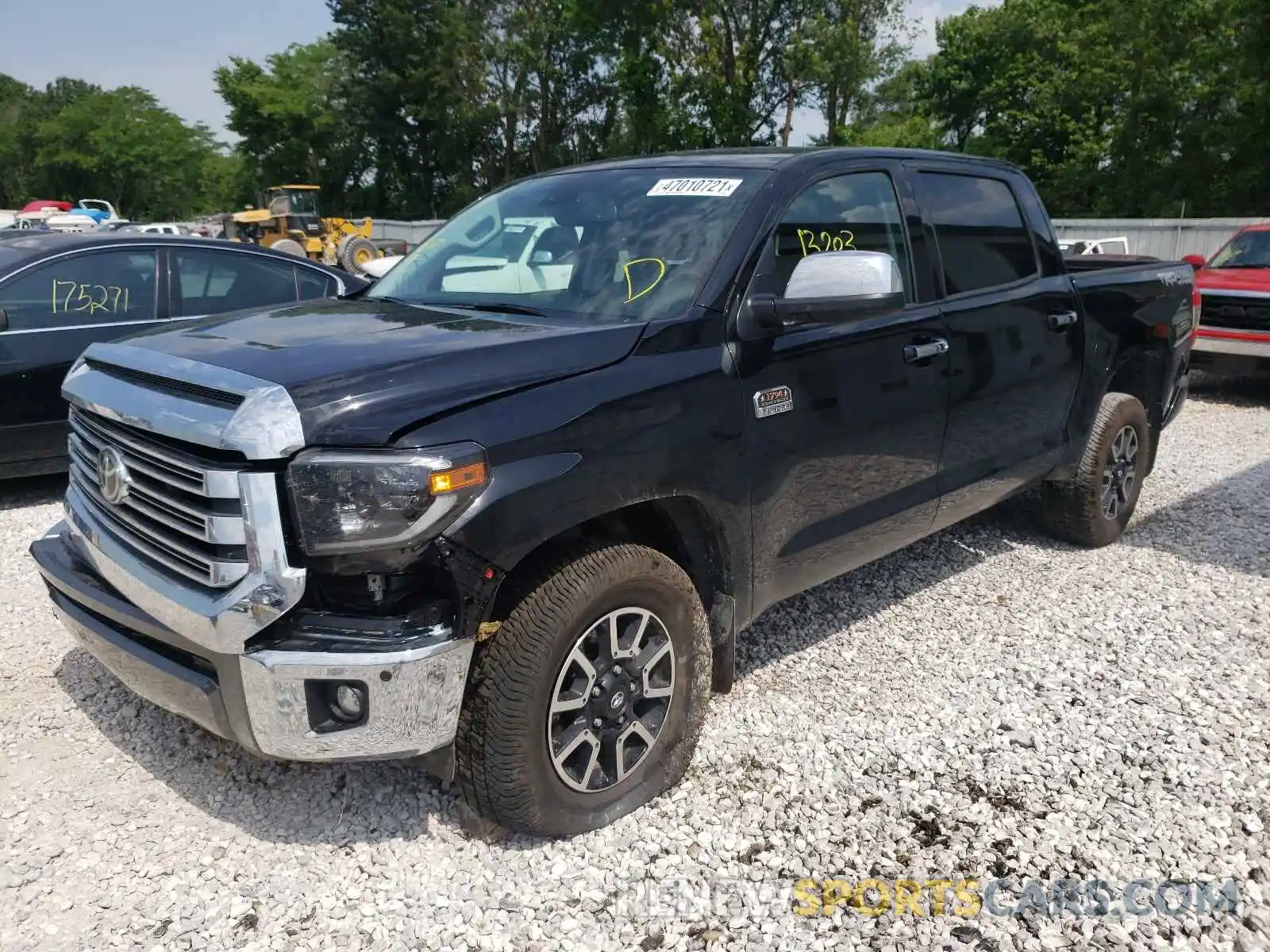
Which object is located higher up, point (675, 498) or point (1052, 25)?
point (1052, 25)

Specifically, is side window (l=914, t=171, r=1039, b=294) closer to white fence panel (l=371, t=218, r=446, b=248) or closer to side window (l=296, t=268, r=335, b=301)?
side window (l=296, t=268, r=335, b=301)

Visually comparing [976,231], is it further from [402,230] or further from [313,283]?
[402,230]

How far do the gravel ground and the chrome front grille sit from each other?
91 cm

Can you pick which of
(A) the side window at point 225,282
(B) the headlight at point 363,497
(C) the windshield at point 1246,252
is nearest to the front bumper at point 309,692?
(B) the headlight at point 363,497

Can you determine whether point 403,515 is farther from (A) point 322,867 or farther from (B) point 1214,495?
(B) point 1214,495

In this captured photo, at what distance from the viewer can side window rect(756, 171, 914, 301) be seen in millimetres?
3303

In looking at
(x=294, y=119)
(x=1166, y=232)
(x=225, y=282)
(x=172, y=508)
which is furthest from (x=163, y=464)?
(x=294, y=119)

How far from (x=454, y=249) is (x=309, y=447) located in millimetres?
1818

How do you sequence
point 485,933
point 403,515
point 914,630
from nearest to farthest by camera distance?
point 403,515 < point 485,933 < point 914,630

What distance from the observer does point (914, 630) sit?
4305 mm

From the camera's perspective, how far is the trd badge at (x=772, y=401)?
310cm

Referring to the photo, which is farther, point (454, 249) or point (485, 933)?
point (454, 249)

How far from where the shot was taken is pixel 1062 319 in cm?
455

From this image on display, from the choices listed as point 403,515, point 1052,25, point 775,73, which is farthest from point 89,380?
point 1052,25
